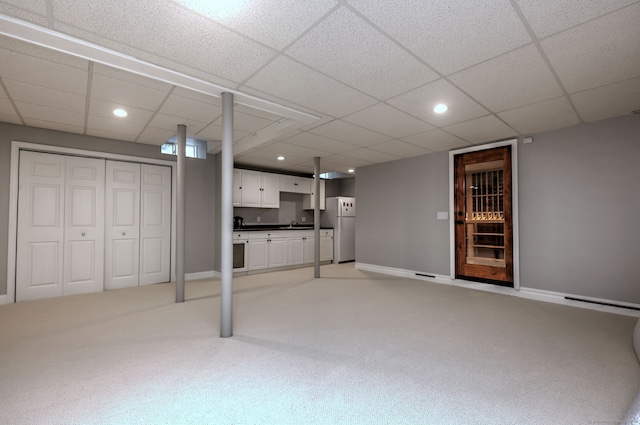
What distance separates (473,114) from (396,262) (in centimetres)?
334

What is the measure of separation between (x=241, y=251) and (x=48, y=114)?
3.53 m

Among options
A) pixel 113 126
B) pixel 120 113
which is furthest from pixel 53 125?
pixel 120 113

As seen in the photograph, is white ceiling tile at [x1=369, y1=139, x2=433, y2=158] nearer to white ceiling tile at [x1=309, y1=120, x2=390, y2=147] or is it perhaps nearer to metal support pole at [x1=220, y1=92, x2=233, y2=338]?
white ceiling tile at [x1=309, y1=120, x2=390, y2=147]

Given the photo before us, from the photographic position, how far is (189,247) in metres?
5.56

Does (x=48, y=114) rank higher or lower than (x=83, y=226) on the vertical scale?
higher

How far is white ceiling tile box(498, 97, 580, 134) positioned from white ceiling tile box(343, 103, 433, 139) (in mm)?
999

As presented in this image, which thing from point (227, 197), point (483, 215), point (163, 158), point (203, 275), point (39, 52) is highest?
point (39, 52)

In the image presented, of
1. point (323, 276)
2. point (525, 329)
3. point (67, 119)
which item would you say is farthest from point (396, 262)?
point (67, 119)

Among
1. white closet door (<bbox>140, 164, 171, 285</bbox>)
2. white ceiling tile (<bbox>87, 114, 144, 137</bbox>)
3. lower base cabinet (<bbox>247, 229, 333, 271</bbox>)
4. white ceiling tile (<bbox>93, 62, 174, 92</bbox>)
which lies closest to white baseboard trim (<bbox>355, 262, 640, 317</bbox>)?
lower base cabinet (<bbox>247, 229, 333, 271</bbox>)

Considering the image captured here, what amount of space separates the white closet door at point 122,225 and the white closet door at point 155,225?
0.09m

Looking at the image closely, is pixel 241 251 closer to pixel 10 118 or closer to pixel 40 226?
pixel 40 226

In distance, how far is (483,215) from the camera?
197 inches

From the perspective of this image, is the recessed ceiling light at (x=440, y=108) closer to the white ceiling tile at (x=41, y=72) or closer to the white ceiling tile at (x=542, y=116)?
the white ceiling tile at (x=542, y=116)

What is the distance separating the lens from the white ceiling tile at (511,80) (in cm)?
240
